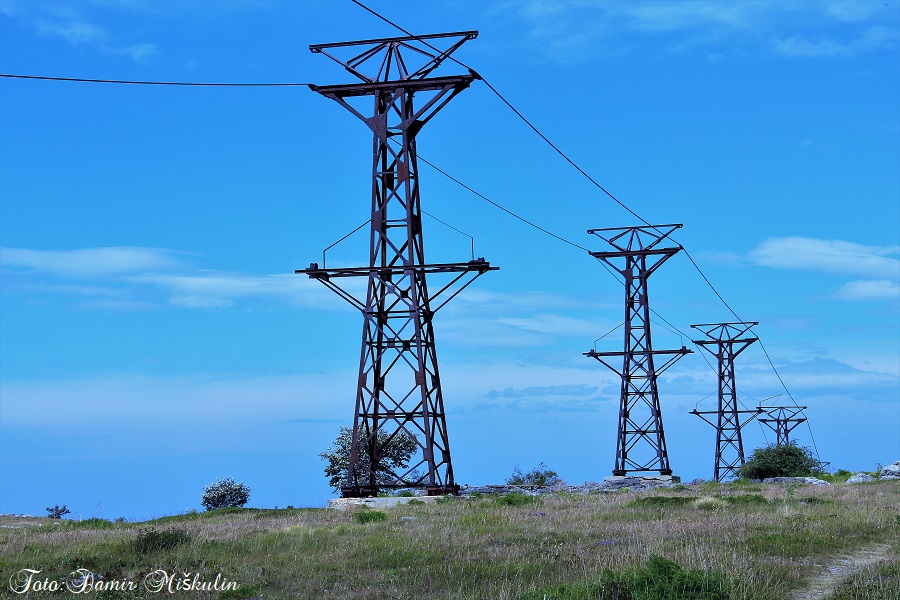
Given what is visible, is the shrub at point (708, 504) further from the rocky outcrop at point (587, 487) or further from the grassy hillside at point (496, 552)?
the rocky outcrop at point (587, 487)

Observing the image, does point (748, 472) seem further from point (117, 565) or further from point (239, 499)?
point (117, 565)

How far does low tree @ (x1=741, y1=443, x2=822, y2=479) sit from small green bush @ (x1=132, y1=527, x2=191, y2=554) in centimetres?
4200

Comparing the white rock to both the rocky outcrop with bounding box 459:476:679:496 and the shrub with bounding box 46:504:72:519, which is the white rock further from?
the shrub with bounding box 46:504:72:519

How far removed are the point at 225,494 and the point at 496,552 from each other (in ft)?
105

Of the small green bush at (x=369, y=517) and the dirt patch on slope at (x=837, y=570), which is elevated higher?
the small green bush at (x=369, y=517)

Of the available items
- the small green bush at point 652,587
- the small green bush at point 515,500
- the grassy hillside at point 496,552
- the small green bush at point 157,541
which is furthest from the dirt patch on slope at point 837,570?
Result: the small green bush at point 515,500

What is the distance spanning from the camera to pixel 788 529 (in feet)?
68.8

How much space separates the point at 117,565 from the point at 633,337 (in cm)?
4006

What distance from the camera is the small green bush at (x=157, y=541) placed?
1910cm

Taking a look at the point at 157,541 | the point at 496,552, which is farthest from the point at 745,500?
the point at 157,541

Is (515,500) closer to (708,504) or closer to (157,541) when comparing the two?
(708,504)

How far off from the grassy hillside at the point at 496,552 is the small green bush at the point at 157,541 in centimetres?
4

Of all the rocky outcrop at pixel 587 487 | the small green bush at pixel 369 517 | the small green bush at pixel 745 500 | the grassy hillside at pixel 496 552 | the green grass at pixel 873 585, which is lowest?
the green grass at pixel 873 585

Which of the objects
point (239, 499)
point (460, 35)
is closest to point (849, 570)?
point (460, 35)
